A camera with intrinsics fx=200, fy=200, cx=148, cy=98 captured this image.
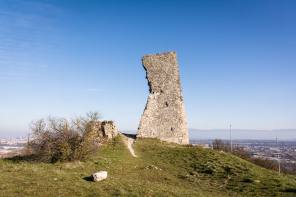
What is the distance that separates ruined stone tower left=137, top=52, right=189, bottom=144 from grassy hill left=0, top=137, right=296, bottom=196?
183 inches

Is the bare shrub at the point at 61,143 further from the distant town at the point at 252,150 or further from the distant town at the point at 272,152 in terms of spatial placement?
the distant town at the point at 272,152

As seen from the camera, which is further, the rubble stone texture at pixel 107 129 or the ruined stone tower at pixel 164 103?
the ruined stone tower at pixel 164 103

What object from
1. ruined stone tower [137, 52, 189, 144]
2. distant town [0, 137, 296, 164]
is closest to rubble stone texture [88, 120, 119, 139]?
ruined stone tower [137, 52, 189, 144]

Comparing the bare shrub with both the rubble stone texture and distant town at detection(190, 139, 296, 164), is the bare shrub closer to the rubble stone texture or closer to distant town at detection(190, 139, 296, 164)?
the rubble stone texture

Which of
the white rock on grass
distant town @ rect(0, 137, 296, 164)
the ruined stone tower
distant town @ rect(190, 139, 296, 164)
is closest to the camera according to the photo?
the white rock on grass

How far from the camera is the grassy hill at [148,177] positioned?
6766 mm

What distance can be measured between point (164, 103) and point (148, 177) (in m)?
13.2

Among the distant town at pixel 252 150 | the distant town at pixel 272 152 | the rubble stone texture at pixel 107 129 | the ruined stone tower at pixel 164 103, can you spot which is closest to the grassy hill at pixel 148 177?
the rubble stone texture at pixel 107 129

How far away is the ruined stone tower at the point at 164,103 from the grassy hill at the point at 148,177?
464 cm

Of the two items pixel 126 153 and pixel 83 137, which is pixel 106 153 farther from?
pixel 83 137

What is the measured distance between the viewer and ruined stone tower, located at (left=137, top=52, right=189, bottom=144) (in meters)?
22.4

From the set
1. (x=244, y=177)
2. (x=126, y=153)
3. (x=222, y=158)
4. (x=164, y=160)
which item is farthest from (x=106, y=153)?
(x=244, y=177)

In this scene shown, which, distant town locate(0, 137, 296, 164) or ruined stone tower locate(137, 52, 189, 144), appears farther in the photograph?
ruined stone tower locate(137, 52, 189, 144)

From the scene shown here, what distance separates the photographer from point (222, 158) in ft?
46.5
